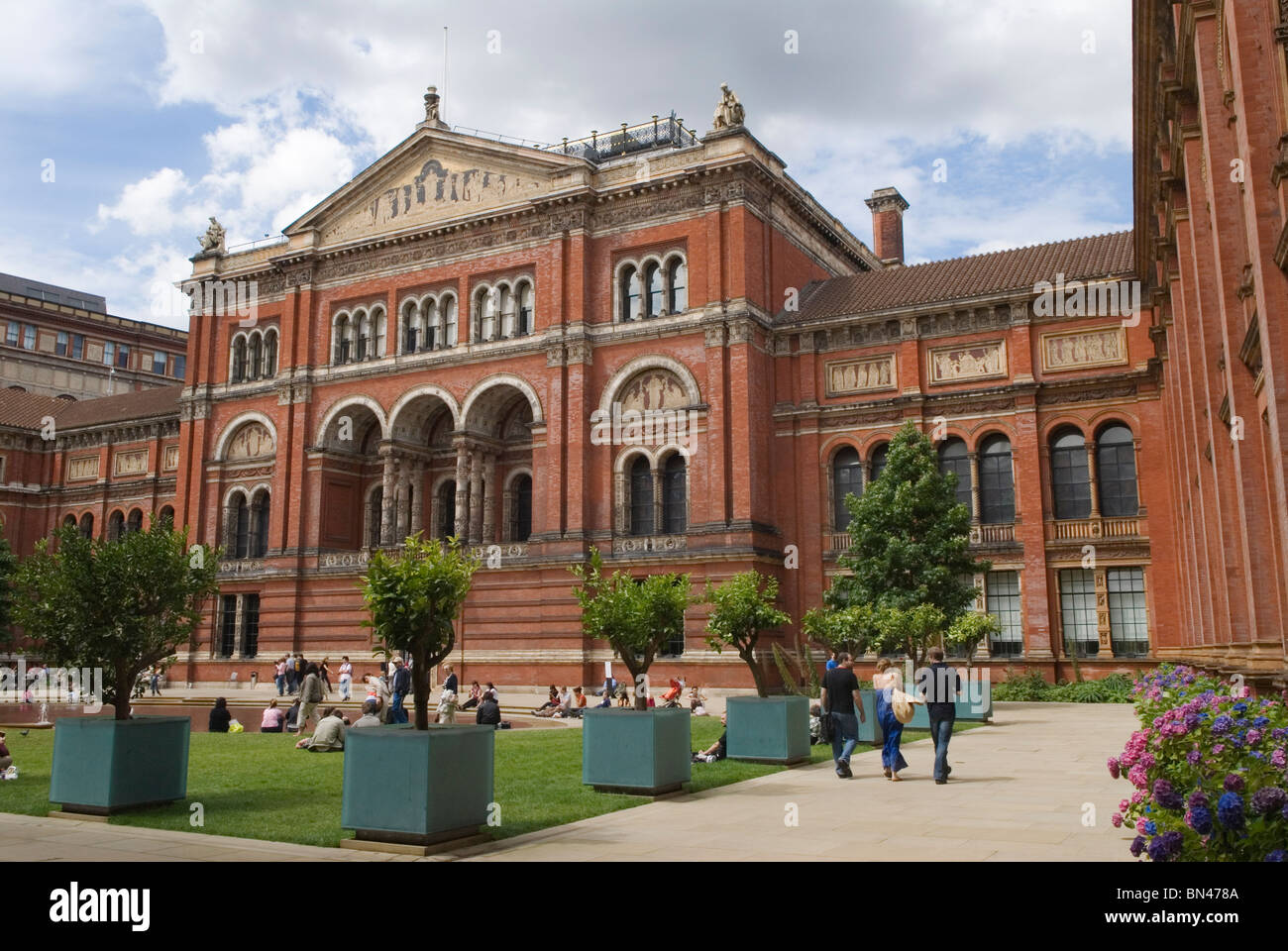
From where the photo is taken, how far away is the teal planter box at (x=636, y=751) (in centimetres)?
1370

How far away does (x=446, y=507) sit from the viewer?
4672 cm

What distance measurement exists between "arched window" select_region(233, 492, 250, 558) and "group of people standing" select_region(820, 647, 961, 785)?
37799 millimetres

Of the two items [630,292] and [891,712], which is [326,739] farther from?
[630,292]

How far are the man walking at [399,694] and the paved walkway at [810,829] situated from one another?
1185cm

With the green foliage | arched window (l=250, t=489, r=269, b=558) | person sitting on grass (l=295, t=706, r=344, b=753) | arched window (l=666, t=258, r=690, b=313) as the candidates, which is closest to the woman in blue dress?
person sitting on grass (l=295, t=706, r=344, b=753)

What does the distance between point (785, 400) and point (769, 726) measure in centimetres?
2213

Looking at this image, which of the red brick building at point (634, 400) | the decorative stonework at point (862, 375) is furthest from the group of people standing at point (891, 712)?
the decorative stonework at point (862, 375)

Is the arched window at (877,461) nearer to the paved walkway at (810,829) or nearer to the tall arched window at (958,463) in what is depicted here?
the tall arched window at (958,463)

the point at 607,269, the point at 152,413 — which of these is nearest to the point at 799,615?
the point at 607,269

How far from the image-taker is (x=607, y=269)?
132ft

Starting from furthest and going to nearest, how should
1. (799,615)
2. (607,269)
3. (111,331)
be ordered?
1. (111,331)
2. (607,269)
3. (799,615)

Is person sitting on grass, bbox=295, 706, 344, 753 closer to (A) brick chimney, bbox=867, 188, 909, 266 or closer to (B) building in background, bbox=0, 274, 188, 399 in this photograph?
(A) brick chimney, bbox=867, 188, 909, 266

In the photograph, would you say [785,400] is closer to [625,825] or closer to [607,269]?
[607,269]

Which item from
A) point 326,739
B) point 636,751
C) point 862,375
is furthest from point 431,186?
point 636,751
